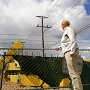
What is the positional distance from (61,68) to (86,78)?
93 cm

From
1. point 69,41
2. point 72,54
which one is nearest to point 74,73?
point 72,54

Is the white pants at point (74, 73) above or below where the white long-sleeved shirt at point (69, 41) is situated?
below

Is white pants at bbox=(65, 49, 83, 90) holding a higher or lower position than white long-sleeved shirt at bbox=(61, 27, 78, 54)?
lower

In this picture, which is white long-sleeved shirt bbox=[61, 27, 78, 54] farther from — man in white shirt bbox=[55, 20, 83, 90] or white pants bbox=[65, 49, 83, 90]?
white pants bbox=[65, 49, 83, 90]

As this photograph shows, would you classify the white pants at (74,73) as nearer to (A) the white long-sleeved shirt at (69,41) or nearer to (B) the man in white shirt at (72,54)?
(B) the man in white shirt at (72,54)

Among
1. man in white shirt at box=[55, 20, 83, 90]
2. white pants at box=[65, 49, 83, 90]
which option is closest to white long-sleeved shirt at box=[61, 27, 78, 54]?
man in white shirt at box=[55, 20, 83, 90]

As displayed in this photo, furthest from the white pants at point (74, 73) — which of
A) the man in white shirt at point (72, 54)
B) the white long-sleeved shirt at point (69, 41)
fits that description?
the white long-sleeved shirt at point (69, 41)

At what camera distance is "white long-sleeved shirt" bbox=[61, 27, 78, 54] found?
4851 mm

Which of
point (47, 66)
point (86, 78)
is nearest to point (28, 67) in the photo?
point (47, 66)

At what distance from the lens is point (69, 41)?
195 inches

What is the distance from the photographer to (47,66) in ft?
22.0

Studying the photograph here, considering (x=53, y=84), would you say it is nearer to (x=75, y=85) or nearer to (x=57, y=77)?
(x=57, y=77)

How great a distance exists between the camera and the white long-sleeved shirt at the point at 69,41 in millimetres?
4851

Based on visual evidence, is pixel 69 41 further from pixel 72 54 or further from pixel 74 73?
pixel 74 73
